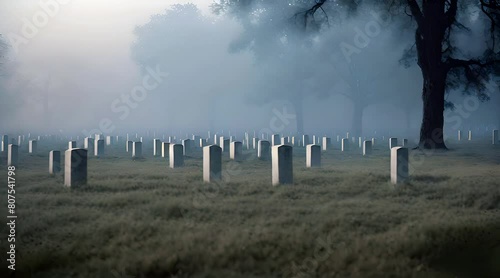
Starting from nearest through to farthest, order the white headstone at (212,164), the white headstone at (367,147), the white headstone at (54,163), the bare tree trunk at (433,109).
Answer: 1. the white headstone at (212,164)
2. the white headstone at (54,163)
3. the white headstone at (367,147)
4. the bare tree trunk at (433,109)

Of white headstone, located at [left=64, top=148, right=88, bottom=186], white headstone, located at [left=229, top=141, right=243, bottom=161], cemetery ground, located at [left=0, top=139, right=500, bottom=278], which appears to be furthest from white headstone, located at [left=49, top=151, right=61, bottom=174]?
white headstone, located at [left=229, top=141, right=243, bottom=161]

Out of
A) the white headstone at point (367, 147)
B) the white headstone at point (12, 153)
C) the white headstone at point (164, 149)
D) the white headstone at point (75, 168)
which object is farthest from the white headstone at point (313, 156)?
the white headstone at point (12, 153)

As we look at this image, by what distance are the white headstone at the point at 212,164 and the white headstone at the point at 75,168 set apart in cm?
304

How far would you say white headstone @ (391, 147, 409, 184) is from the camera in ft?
36.6

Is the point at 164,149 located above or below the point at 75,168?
above

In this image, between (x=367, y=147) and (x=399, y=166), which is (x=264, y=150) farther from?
(x=399, y=166)

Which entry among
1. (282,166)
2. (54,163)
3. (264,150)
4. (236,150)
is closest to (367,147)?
(264,150)

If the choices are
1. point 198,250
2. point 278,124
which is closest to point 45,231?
point 198,250

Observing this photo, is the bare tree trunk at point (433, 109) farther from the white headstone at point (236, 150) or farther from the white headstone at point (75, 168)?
the white headstone at point (75, 168)

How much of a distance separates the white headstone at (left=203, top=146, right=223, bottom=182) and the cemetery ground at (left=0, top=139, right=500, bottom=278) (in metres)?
1.04

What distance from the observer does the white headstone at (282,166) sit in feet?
36.1

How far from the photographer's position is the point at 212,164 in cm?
1175

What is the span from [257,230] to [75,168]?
5799mm

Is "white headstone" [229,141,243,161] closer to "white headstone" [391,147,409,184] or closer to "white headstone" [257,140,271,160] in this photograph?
"white headstone" [257,140,271,160]
